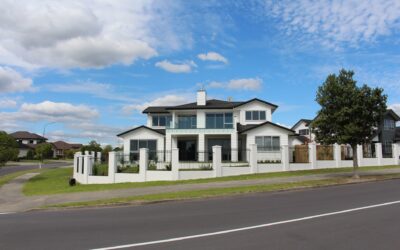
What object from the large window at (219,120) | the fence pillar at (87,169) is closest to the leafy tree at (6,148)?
the fence pillar at (87,169)

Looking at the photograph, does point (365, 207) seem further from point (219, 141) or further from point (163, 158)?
point (219, 141)

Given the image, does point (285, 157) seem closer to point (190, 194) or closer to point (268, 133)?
point (268, 133)

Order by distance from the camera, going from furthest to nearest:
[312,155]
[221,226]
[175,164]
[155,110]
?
[155,110], [312,155], [175,164], [221,226]

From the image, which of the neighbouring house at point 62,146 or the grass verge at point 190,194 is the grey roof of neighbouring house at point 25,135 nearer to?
the neighbouring house at point 62,146

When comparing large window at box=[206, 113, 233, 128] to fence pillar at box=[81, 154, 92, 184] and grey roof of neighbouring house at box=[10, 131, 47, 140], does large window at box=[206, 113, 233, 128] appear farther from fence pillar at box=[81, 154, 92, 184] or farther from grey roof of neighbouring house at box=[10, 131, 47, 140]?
grey roof of neighbouring house at box=[10, 131, 47, 140]

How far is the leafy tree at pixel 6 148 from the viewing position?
3038cm

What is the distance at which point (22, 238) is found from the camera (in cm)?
828

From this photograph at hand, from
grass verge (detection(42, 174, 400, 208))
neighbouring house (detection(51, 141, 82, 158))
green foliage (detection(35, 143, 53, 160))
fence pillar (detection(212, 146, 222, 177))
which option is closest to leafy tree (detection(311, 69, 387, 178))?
grass verge (detection(42, 174, 400, 208))

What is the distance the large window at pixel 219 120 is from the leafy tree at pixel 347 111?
1598 cm

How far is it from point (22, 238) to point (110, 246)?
2360 millimetres

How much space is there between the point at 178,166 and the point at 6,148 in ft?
52.2

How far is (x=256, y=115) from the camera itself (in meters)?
41.5

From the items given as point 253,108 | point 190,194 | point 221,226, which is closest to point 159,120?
point 253,108

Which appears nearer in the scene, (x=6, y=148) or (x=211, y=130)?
(x=6, y=148)
